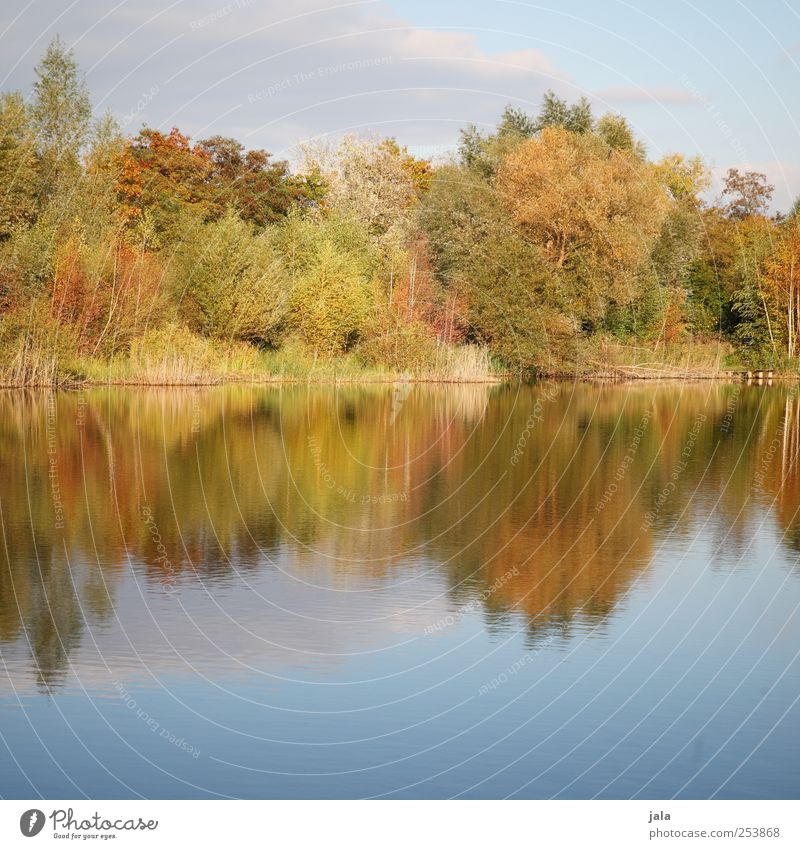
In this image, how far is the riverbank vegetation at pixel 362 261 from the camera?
49688mm


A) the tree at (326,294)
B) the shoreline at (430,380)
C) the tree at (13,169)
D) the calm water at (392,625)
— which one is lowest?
the calm water at (392,625)

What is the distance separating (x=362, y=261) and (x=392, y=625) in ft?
162

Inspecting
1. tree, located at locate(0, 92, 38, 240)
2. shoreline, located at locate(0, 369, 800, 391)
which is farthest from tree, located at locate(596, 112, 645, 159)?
tree, located at locate(0, 92, 38, 240)

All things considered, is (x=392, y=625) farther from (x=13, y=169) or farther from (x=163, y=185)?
(x=163, y=185)

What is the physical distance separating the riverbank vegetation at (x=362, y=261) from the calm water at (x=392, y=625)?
73.9ft

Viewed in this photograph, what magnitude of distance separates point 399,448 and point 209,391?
2020cm

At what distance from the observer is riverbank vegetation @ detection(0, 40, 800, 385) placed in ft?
163

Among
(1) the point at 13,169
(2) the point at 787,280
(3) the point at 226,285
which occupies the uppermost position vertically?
(1) the point at 13,169

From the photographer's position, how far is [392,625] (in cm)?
1347

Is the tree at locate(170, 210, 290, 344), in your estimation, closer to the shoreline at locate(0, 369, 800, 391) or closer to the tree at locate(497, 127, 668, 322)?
the shoreline at locate(0, 369, 800, 391)

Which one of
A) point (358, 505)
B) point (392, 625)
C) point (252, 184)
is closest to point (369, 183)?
point (252, 184)

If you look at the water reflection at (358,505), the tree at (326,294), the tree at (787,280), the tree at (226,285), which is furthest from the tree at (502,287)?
the water reflection at (358,505)

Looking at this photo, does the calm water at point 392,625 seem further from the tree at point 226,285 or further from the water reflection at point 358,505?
the tree at point 226,285

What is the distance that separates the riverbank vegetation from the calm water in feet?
73.9
